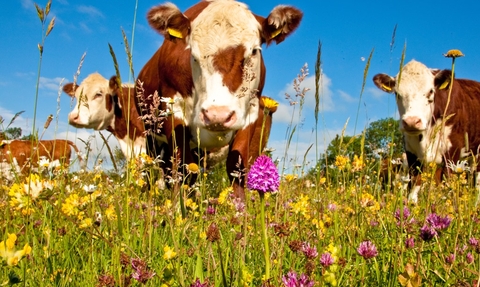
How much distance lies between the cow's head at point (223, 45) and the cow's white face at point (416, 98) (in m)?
3.09

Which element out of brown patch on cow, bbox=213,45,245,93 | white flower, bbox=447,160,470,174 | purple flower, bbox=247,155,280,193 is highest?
brown patch on cow, bbox=213,45,245,93

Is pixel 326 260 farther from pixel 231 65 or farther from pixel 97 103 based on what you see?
pixel 97 103

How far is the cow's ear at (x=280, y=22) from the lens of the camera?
5.01 m

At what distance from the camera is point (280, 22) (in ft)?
16.5

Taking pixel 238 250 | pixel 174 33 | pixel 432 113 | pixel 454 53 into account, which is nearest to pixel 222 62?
pixel 174 33

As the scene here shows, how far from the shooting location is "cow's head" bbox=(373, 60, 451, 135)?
738 cm

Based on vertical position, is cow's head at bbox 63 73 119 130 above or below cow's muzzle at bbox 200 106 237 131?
above

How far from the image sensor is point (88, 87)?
33.6 ft

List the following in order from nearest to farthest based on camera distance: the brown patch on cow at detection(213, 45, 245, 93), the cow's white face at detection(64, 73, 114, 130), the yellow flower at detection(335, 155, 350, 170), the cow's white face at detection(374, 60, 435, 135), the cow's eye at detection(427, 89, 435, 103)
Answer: the yellow flower at detection(335, 155, 350, 170), the brown patch on cow at detection(213, 45, 245, 93), the cow's white face at detection(374, 60, 435, 135), the cow's eye at detection(427, 89, 435, 103), the cow's white face at detection(64, 73, 114, 130)

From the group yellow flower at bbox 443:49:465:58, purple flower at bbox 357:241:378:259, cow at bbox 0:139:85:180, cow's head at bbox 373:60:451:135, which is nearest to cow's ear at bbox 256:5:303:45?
cow at bbox 0:139:85:180

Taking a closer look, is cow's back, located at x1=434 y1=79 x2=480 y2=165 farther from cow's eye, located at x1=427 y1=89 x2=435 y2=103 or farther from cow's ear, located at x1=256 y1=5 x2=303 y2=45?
cow's ear, located at x1=256 y1=5 x2=303 y2=45

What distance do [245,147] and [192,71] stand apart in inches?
41.2

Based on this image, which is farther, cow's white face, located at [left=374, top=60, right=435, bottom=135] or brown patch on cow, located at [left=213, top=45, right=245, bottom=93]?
cow's white face, located at [left=374, top=60, right=435, bottom=135]

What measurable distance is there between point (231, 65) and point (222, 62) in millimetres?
94
